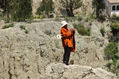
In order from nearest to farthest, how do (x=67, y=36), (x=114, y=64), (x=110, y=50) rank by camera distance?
(x=67, y=36) < (x=114, y=64) < (x=110, y=50)

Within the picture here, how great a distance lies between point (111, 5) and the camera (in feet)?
130

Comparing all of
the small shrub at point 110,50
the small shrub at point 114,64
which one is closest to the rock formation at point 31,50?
the small shrub at point 114,64

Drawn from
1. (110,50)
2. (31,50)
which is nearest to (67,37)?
(31,50)

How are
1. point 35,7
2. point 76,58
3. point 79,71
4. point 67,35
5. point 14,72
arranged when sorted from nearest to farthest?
point 79,71
point 67,35
point 14,72
point 76,58
point 35,7

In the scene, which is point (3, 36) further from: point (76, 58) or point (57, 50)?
point (76, 58)

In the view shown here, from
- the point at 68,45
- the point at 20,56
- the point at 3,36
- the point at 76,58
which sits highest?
the point at 68,45

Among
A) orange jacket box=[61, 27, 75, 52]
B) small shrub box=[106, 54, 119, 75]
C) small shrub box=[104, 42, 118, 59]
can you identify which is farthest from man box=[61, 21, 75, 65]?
small shrub box=[104, 42, 118, 59]

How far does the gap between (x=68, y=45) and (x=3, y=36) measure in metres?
11.8

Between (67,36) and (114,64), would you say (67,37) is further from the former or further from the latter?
(114,64)

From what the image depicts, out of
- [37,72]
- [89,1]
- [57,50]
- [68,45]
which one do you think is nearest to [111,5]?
[89,1]

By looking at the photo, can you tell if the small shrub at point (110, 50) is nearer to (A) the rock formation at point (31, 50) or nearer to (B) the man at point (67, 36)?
(A) the rock formation at point (31, 50)

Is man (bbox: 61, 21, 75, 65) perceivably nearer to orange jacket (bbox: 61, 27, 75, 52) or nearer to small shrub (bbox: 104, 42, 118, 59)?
orange jacket (bbox: 61, 27, 75, 52)

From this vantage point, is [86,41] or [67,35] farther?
[86,41]

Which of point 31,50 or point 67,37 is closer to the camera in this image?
point 67,37
